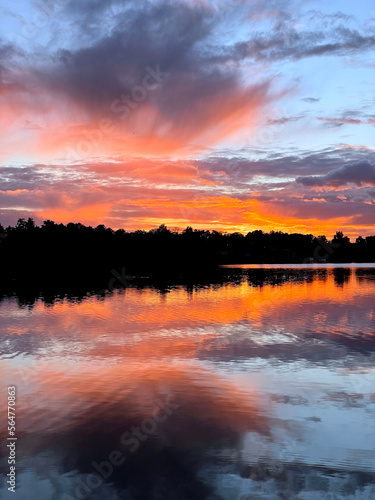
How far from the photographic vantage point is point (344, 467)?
32.0 feet

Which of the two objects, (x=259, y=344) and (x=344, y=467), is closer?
(x=344, y=467)

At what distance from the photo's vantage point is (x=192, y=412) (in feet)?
43.0

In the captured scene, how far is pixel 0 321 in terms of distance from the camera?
31469 mm

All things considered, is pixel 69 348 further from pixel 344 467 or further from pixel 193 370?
pixel 344 467

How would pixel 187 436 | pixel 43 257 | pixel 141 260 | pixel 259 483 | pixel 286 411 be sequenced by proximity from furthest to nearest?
pixel 141 260, pixel 43 257, pixel 286 411, pixel 187 436, pixel 259 483

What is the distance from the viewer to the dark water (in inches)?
368

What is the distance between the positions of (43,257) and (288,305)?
110 metres

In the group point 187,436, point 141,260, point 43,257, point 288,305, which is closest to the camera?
point 187,436

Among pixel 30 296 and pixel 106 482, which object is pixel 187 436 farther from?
pixel 30 296

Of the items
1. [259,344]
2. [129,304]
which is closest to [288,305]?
[129,304]

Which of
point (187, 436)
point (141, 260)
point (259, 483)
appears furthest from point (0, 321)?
point (141, 260)

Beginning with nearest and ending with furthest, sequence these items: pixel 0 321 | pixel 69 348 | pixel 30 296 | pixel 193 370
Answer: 1. pixel 193 370
2. pixel 69 348
3. pixel 0 321
4. pixel 30 296

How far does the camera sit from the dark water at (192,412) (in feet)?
30.6

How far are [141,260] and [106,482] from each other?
155 metres
